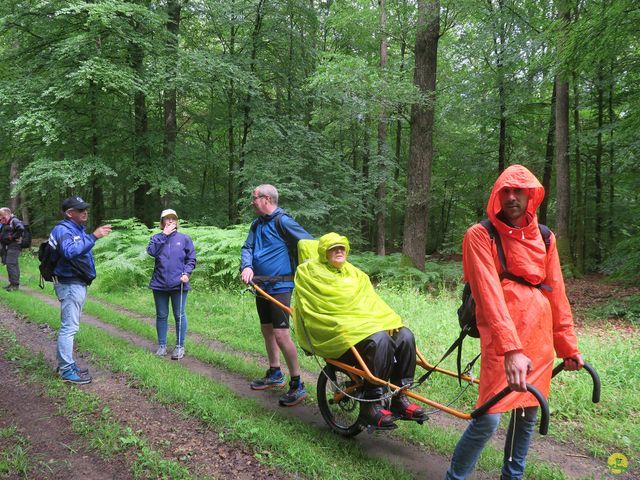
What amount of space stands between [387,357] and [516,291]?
1.20 meters

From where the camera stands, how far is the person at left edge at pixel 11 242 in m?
10.4

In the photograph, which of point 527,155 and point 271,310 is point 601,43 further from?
point 527,155

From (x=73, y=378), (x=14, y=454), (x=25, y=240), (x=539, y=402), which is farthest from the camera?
(x=25, y=240)

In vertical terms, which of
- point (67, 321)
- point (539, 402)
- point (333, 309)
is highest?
point (333, 309)

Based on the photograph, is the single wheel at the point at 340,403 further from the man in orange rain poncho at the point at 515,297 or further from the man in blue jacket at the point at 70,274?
the man in blue jacket at the point at 70,274

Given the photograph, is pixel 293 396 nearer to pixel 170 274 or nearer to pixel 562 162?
pixel 170 274

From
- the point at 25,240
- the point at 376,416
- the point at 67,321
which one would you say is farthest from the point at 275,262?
the point at 25,240

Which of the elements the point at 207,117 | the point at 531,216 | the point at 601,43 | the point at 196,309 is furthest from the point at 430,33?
the point at 207,117

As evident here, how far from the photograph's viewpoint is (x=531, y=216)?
2.48m

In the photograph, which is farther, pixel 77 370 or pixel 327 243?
pixel 77 370

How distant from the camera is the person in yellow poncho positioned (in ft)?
10.6

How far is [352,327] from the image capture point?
328 centimetres

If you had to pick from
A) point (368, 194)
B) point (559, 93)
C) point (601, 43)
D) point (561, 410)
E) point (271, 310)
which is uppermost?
point (559, 93)

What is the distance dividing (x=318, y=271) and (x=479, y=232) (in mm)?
1540
